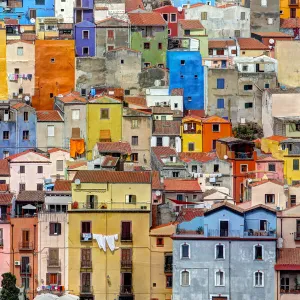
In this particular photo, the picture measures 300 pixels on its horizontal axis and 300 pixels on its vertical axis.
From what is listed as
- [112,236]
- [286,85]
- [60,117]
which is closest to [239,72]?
[286,85]

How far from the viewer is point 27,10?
127 m

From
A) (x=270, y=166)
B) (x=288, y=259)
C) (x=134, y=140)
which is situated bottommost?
(x=288, y=259)

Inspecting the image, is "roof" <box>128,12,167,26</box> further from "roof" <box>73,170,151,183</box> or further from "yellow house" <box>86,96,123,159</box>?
"roof" <box>73,170,151,183</box>

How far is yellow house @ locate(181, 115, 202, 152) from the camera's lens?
11469 cm

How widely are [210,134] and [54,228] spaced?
887 inches

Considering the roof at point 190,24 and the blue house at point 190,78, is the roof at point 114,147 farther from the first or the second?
the roof at point 190,24

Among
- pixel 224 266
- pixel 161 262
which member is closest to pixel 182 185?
pixel 161 262

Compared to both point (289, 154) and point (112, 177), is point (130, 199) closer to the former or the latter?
point (112, 177)

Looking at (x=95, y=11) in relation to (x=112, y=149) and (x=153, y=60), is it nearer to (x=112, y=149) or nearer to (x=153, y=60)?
(x=153, y=60)

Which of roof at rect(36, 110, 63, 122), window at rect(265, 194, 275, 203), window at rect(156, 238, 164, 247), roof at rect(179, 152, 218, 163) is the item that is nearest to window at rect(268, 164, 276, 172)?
roof at rect(179, 152, 218, 163)

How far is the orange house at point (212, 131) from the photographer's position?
114875mm

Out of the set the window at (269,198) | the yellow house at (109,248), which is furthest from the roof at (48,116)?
the yellow house at (109,248)

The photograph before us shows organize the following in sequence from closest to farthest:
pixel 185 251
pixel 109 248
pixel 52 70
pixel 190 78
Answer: pixel 185 251 < pixel 109 248 < pixel 52 70 < pixel 190 78

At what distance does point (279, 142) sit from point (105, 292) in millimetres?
20625
